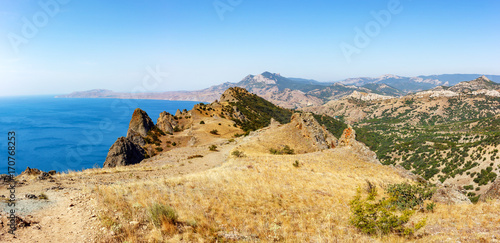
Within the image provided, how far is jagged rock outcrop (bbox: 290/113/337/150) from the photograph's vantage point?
124ft

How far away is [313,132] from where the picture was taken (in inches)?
1543

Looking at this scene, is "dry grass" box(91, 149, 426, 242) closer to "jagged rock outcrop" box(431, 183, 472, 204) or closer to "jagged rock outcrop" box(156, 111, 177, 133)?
"jagged rock outcrop" box(431, 183, 472, 204)

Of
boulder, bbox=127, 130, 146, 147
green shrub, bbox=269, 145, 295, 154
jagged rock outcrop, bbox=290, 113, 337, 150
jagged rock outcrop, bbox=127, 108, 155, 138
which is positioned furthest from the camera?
jagged rock outcrop, bbox=127, 108, 155, 138

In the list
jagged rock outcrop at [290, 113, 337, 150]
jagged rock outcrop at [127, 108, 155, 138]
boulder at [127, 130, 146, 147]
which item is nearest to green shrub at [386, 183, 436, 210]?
jagged rock outcrop at [290, 113, 337, 150]

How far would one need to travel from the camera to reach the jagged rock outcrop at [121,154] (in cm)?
3562

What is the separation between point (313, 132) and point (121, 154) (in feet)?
113

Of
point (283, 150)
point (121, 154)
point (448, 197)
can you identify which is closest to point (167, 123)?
point (121, 154)

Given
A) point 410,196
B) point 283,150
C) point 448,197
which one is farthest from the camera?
point 283,150

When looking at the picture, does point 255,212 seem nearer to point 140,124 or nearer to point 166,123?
point 140,124

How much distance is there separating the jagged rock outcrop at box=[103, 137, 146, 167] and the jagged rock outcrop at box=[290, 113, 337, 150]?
104 feet

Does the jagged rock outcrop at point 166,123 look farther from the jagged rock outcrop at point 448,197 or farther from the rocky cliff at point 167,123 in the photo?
the jagged rock outcrop at point 448,197

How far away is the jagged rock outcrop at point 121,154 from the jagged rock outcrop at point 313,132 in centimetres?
3171

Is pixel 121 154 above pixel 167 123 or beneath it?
beneath

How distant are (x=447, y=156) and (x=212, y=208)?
358 feet
